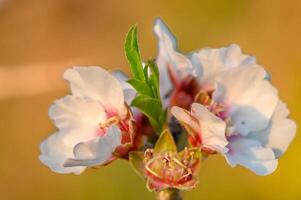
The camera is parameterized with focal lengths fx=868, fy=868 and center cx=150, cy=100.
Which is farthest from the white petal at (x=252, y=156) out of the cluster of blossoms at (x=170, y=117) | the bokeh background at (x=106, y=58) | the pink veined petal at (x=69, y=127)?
the bokeh background at (x=106, y=58)

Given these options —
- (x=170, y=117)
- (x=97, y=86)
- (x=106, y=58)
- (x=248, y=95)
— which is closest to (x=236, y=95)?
(x=248, y=95)

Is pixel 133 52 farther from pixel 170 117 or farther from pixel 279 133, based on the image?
pixel 279 133

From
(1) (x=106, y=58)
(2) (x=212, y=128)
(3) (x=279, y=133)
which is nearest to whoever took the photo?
(2) (x=212, y=128)

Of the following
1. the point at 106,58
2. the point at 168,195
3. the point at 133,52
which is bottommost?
the point at 106,58

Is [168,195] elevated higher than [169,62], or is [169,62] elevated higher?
[169,62]

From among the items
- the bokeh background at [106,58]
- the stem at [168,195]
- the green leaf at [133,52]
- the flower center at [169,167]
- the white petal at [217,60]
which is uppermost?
the green leaf at [133,52]

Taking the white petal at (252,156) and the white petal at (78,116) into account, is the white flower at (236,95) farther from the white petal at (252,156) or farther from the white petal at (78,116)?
the white petal at (78,116)

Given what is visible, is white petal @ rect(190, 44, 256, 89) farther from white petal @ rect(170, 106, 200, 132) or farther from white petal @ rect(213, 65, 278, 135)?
white petal @ rect(170, 106, 200, 132)
